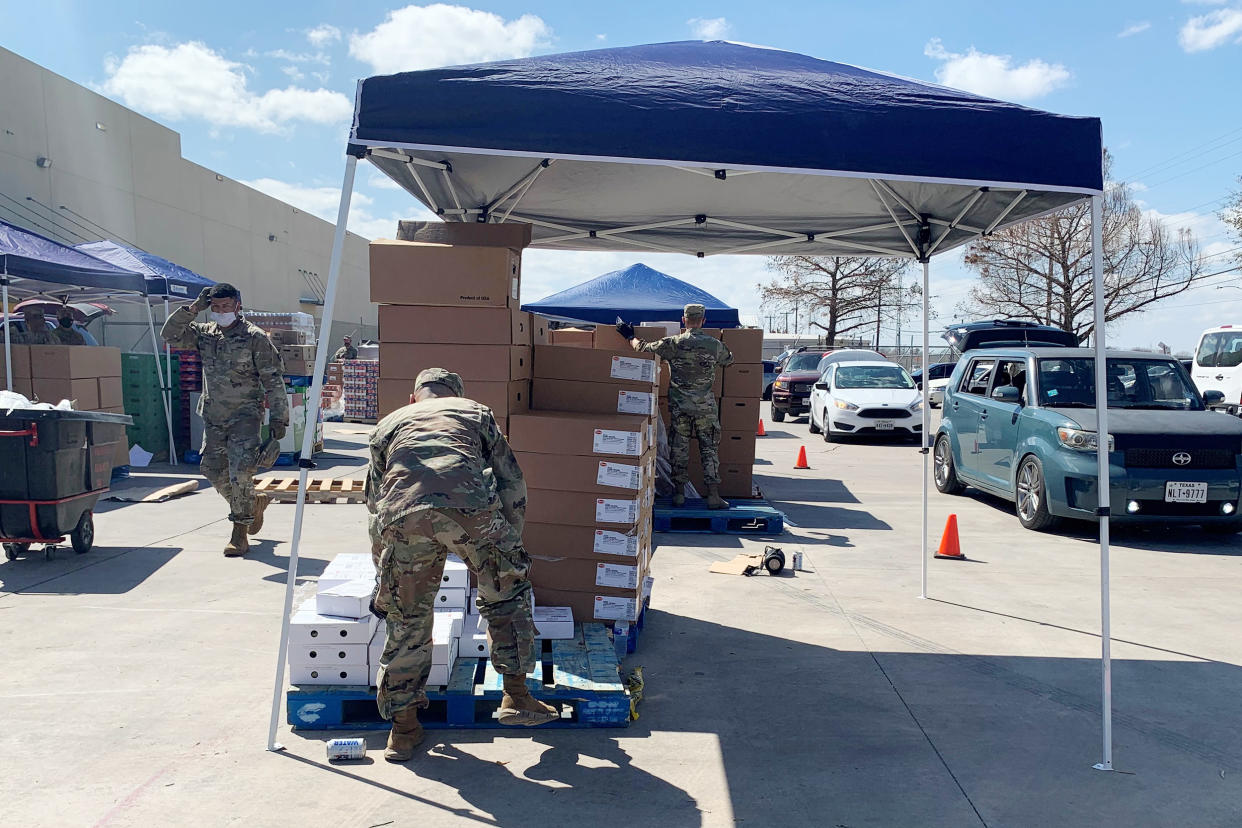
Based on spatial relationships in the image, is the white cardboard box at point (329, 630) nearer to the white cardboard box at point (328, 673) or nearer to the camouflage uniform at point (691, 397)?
the white cardboard box at point (328, 673)

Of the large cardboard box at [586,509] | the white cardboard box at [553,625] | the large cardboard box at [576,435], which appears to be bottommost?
the white cardboard box at [553,625]

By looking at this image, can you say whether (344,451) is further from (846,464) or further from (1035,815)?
(1035,815)

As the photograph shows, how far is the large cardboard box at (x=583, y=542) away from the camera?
4.99 m

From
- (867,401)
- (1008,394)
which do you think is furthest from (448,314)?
(867,401)

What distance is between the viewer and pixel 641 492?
17.0 ft

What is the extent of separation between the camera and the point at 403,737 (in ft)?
12.3

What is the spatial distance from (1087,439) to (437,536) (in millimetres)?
6798

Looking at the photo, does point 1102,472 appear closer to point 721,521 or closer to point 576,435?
point 576,435

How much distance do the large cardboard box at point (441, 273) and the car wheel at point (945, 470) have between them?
7.86 m

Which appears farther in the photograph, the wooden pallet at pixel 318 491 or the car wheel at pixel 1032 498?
the wooden pallet at pixel 318 491

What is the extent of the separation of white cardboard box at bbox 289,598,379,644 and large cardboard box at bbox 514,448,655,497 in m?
1.32

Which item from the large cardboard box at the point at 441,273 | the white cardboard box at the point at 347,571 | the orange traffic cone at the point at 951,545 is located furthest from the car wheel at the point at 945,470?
the white cardboard box at the point at 347,571

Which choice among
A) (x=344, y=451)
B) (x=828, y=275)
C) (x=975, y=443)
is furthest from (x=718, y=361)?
(x=828, y=275)

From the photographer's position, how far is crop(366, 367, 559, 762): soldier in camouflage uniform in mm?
3584
